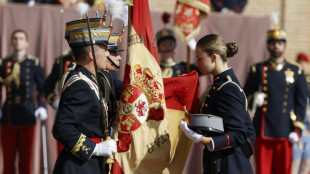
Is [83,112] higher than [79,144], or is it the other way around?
[83,112]

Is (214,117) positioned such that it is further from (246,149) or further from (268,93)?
(268,93)

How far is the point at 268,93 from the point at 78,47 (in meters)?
3.86

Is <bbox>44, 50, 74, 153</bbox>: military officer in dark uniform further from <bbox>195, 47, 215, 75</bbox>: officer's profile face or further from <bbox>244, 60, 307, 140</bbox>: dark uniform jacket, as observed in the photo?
<bbox>195, 47, 215, 75</bbox>: officer's profile face

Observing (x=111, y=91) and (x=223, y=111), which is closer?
(x=223, y=111)

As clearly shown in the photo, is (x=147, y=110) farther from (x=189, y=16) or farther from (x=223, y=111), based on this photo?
(x=189, y=16)

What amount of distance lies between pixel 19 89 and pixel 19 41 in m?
0.61

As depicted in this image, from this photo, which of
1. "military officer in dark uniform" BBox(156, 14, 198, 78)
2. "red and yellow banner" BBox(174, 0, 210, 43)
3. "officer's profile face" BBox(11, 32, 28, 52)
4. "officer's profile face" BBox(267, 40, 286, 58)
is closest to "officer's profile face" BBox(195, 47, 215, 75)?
"red and yellow banner" BBox(174, 0, 210, 43)

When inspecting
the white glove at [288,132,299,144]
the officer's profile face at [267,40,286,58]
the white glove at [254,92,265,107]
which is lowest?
the white glove at [288,132,299,144]

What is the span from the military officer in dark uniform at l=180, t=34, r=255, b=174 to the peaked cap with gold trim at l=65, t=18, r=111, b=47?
726 mm

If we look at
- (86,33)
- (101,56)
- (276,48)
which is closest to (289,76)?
(276,48)

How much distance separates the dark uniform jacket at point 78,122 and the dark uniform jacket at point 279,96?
373 cm

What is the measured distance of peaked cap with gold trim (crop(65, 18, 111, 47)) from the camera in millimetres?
3742

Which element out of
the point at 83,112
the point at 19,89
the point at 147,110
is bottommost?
the point at 19,89

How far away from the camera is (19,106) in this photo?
7.15 metres
